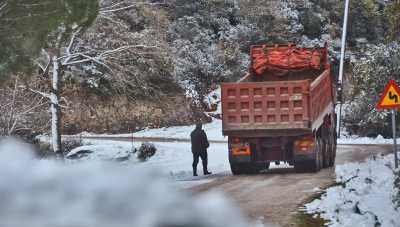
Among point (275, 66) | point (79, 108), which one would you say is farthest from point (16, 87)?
point (79, 108)

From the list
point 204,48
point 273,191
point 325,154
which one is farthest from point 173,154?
point 204,48

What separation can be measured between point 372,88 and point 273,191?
2183cm

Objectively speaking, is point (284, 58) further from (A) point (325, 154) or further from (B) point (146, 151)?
(B) point (146, 151)

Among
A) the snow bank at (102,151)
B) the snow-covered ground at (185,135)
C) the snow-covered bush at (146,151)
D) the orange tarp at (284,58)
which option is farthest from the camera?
the snow-covered ground at (185,135)

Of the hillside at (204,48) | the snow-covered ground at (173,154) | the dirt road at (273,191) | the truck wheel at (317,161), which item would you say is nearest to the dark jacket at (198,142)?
the dirt road at (273,191)

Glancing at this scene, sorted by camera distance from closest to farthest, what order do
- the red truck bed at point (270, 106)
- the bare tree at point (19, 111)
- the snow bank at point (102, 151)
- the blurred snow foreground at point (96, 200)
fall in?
1. the blurred snow foreground at point (96, 200)
2. the red truck bed at point (270, 106)
3. the bare tree at point (19, 111)
4. the snow bank at point (102, 151)

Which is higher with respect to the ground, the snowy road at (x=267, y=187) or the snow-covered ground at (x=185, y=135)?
the snowy road at (x=267, y=187)

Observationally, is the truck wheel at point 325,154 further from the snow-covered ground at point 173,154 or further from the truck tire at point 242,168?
the snow-covered ground at point 173,154

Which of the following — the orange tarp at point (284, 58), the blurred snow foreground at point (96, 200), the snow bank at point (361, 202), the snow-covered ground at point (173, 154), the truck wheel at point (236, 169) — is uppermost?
the blurred snow foreground at point (96, 200)

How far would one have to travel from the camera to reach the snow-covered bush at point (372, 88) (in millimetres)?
33062

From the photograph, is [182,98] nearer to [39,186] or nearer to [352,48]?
[352,48]

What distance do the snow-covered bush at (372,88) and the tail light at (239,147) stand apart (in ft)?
53.0

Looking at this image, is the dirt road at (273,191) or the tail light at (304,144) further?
the tail light at (304,144)

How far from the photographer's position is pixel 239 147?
17.2 meters
